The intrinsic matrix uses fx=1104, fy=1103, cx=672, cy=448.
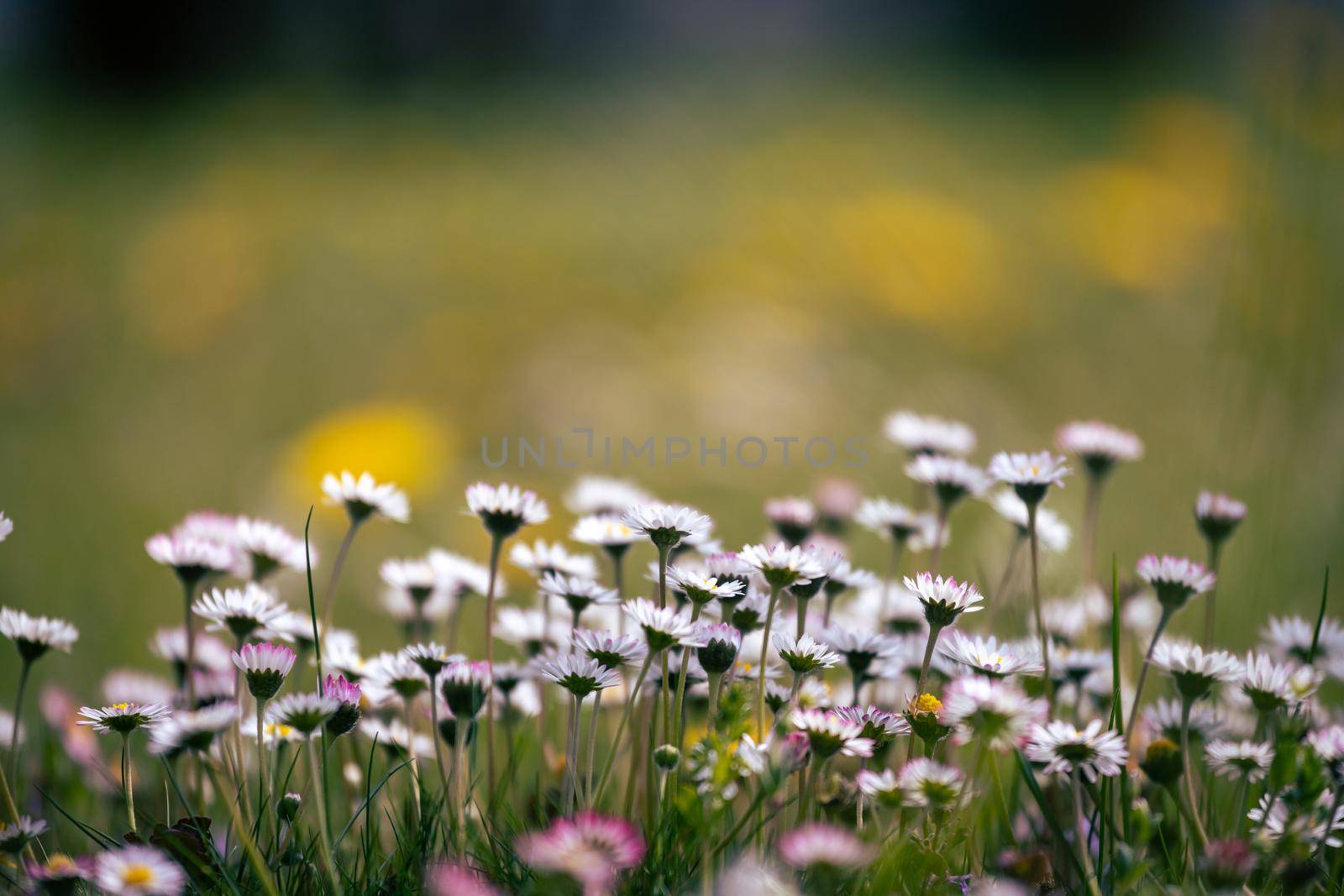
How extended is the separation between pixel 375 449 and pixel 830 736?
2.64 m

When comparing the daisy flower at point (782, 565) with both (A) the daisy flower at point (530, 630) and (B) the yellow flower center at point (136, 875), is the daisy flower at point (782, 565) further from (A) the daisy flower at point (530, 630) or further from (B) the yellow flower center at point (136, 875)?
(B) the yellow flower center at point (136, 875)

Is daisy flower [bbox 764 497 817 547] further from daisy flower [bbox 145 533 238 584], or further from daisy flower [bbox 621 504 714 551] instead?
daisy flower [bbox 145 533 238 584]

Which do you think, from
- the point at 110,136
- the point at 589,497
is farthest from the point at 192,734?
the point at 110,136

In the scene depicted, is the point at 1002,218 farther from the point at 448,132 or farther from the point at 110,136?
the point at 110,136

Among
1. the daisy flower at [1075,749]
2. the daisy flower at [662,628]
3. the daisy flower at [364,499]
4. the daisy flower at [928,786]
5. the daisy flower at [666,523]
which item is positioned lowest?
the daisy flower at [928,786]

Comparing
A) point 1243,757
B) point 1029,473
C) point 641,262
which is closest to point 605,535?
point 1029,473

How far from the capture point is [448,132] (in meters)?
6.91

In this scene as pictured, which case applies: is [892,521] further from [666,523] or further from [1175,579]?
[666,523]

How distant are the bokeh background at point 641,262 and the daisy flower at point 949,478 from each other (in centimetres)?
42

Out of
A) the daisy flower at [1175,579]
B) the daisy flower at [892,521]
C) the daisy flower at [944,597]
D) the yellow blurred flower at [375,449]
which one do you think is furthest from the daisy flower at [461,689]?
the yellow blurred flower at [375,449]

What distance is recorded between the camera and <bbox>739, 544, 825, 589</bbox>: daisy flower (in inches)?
39.9

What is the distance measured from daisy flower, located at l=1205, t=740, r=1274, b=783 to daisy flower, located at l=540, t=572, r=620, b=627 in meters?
0.61

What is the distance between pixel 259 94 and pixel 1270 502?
670 cm

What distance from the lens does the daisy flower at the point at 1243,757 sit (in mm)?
1071
